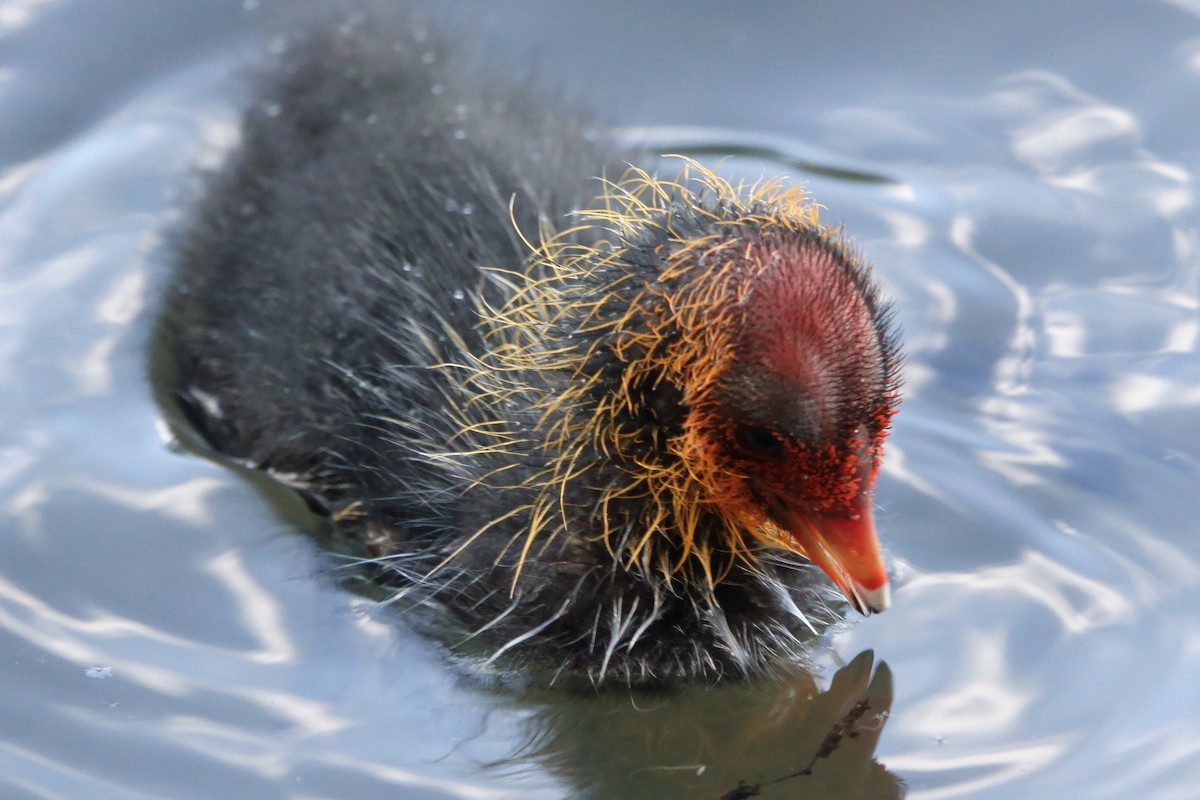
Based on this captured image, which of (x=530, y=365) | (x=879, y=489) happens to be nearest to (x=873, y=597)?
(x=530, y=365)

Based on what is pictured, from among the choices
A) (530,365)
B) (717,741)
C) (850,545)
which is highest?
(530,365)

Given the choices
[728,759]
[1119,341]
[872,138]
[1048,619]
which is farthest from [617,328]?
[872,138]

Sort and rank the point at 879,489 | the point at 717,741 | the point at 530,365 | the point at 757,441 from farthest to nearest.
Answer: the point at 879,489
the point at 717,741
the point at 530,365
the point at 757,441

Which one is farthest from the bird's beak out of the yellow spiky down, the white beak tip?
the yellow spiky down

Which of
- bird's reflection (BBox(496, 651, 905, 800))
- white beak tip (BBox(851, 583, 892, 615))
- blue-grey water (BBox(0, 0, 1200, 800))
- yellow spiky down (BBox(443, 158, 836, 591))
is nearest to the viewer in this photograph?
yellow spiky down (BBox(443, 158, 836, 591))

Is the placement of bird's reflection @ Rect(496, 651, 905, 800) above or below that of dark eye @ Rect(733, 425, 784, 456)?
below

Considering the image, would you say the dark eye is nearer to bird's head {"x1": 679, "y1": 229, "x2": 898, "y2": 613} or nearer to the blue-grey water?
bird's head {"x1": 679, "y1": 229, "x2": 898, "y2": 613}

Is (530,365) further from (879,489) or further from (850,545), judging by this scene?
(879,489)

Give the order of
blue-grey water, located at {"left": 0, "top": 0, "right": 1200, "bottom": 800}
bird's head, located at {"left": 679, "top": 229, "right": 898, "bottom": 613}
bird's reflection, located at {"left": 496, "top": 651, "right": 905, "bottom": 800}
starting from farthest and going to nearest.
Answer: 1. blue-grey water, located at {"left": 0, "top": 0, "right": 1200, "bottom": 800}
2. bird's reflection, located at {"left": 496, "top": 651, "right": 905, "bottom": 800}
3. bird's head, located at {"left": 679, "top": 229, "right": 898, "bottom": 613}

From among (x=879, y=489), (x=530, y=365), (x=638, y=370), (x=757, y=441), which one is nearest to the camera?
(x=757, y=441)
